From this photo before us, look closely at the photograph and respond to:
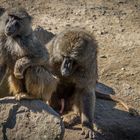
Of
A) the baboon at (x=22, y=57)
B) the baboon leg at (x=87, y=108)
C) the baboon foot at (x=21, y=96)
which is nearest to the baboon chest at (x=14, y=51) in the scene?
the baboon at (x=22, y=57)

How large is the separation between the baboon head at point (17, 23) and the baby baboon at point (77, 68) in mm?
553

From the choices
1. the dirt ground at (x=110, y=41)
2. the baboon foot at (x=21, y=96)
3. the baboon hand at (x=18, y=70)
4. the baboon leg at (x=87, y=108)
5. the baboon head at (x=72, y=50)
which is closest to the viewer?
the baboon hand at (x=18, y=70)

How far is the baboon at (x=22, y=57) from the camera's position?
6.90 m

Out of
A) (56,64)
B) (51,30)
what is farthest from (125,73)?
(56,64)

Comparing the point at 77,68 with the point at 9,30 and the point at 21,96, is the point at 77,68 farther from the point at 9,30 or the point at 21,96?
the point at 9,30

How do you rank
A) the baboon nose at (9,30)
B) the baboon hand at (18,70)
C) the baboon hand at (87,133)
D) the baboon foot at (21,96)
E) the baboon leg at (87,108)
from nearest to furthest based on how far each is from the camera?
the baboon nose at (9,30), the baboon hand at (18,70), the baboon foot at (21,96), the baboon hand at (87,133), the baboon leg at (87,108)

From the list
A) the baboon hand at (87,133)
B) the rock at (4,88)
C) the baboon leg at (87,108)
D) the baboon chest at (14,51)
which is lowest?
the baboon hand at (87,133)

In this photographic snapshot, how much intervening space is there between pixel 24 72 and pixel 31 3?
14.9 feet

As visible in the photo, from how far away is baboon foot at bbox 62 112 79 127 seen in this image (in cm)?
771

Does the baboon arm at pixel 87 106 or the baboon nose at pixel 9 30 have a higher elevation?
the baboon nose at pixel 9 30

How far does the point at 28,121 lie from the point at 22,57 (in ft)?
2.50

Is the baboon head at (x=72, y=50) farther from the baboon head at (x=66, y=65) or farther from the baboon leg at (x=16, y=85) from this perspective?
the baboon leg at (x=16, y=85)

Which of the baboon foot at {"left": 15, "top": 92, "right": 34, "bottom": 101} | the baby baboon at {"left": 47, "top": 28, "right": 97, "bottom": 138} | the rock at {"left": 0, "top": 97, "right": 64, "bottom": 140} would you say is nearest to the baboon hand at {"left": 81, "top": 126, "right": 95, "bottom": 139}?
the baby baboon at {"left": 47, "top": 28, "right": 97, "bottom": 138}

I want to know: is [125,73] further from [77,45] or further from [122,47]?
[77,45]
